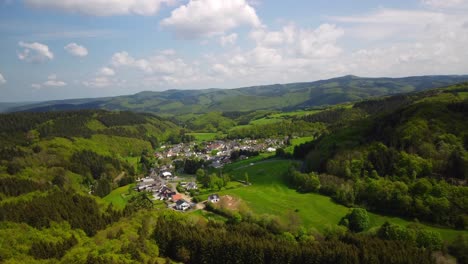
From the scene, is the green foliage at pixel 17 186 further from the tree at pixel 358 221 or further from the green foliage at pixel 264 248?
the tree at pixel 358 221

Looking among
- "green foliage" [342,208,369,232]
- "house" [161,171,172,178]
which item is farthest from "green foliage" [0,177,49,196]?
"green foliage" [342,208,369,232]

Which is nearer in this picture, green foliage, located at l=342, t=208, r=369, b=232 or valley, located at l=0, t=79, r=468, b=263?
valley, located at l=0, t=79, r=468, b=263

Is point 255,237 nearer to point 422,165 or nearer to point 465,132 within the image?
point 422,165

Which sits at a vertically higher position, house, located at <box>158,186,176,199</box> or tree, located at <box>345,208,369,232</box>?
tree, located at <box>345,208,369,232</box>

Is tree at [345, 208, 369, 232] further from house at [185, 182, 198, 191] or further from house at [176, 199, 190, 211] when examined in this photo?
house at [185, 182, 198, 191]

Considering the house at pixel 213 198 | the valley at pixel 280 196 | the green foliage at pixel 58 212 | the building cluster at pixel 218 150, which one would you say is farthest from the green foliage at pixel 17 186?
the building cluster at pixel 218 150

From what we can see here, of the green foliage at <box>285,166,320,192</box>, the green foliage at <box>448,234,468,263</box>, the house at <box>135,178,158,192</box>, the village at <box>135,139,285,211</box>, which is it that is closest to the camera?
the green foliage at <box>448,234,468,263</box>

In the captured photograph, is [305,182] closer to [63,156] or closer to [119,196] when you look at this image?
[119,196]

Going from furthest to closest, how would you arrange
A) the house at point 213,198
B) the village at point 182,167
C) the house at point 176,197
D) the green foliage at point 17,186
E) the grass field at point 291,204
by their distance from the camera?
the village at point 182,167, the house at point 176,197, the green foliage at point 17,186, the house at point 213,198, the grass field at point 291,204
